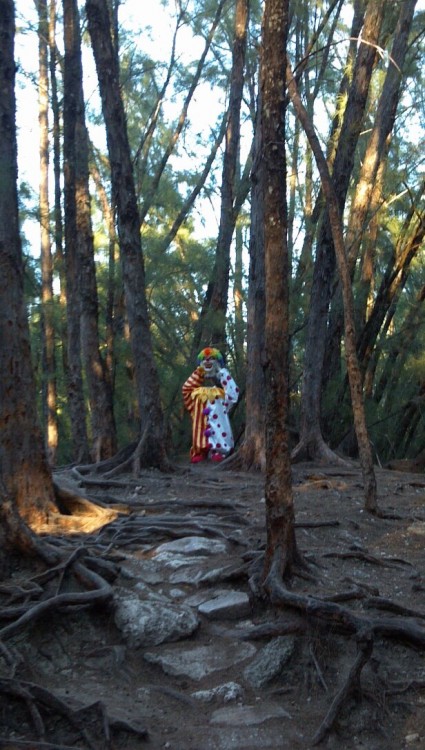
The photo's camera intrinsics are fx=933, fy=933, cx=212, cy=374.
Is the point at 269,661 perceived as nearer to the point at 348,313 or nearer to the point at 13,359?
the point at 13,359

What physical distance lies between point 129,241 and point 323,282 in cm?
289

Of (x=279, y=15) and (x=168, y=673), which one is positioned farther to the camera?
(x=279, y=15)

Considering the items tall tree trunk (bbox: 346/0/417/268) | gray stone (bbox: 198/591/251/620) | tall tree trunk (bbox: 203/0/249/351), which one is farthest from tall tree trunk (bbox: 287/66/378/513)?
tall tree trunk (bbox: 203/0/249/351)

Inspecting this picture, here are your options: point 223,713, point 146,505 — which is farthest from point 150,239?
point 223,713

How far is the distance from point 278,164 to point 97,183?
15900mm

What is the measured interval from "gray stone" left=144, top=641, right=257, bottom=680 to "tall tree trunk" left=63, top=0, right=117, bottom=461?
7730 mm

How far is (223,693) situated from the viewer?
17.8ft

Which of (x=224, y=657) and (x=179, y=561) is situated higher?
(x=179, y=561)

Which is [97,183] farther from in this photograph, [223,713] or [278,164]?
[223,713]

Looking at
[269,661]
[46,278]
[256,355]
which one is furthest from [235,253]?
[269,661]

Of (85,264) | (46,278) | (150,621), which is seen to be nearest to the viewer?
(150,621)

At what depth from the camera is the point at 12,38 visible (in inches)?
304

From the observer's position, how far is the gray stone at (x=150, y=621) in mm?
5953

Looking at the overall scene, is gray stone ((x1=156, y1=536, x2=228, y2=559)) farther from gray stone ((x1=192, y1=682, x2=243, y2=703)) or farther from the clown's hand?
the clown's hand
